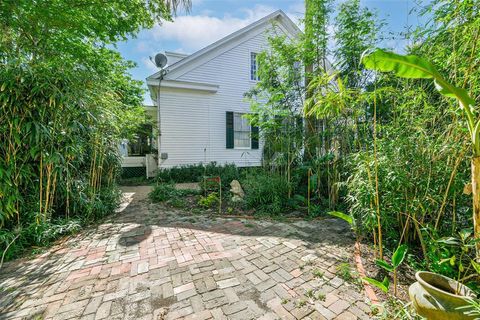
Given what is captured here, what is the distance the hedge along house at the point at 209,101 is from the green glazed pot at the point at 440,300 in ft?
20.9

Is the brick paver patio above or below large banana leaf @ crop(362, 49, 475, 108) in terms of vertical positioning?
below

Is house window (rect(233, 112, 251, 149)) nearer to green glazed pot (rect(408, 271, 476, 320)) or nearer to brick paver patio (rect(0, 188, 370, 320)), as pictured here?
brick paver patio (rect(0, 188, 370, 320))

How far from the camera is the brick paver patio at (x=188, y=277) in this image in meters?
1.64

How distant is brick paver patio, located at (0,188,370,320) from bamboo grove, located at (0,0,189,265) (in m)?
0.58

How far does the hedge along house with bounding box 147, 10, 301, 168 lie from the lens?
7.91 metres

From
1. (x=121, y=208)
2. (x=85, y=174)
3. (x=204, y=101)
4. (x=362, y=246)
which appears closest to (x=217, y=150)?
(x=204, y=101)

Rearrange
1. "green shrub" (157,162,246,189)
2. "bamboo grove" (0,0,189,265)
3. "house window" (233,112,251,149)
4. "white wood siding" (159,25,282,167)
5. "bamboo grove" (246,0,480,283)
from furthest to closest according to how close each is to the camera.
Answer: "house window" (233,112,251,149), "white wood siding" (159,25,282,167), "green shrub" (157,162,246,189), "bamboo grove" (0,0,189,265), "bamboo grove" (246,0,480,283)

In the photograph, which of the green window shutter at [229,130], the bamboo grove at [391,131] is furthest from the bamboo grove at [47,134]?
the green window shutter at [229,130]

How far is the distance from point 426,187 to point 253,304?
2084 mm

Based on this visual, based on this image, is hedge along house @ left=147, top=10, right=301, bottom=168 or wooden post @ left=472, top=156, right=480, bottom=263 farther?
hedge along house @ left=147, top=10, right=301, bottom=168

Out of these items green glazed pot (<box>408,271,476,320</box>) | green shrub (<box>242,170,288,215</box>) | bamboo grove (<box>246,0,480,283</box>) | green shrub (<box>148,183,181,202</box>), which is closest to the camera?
green glazed pot (<box>408,271,476,320</box>)

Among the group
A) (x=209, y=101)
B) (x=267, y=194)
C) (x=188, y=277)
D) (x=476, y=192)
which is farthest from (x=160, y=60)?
(x=476, y=192)

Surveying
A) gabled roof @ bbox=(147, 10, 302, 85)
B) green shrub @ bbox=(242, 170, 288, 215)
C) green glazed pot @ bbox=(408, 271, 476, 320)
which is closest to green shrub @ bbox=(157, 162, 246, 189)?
green shrub @ bbox=(242, 170, 288, 215)

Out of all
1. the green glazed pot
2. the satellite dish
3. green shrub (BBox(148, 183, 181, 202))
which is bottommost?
green shrub (BBox(148, 183, 181, 202))
